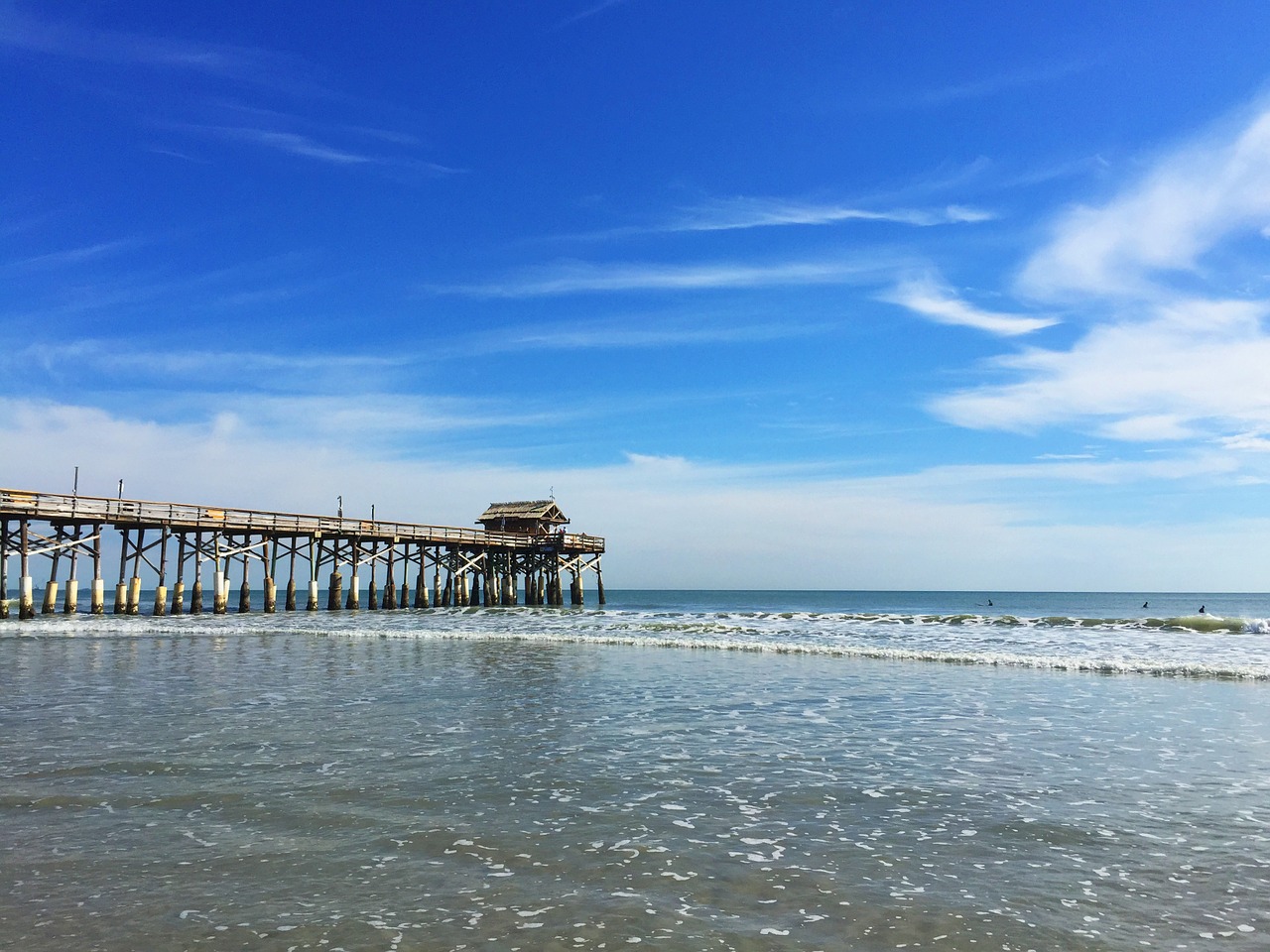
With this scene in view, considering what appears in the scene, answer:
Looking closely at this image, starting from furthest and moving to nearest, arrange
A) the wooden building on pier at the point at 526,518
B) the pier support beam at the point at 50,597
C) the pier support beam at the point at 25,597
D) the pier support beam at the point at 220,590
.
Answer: the wooden building on pier at the point at 526,518
the pier support beam at the point at 220,590
the pier support beam at the point at 50,597
the pier support beam at the point at 25,597

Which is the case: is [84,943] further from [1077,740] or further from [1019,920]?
[1077,740]

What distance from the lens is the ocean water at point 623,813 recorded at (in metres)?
5.48

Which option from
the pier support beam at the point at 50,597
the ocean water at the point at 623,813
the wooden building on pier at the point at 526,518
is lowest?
the ocean water at the point at 623,813

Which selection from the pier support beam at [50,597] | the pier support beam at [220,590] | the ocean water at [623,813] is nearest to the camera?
the ocean water at [623,813]

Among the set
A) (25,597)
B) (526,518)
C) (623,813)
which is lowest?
(623,813)

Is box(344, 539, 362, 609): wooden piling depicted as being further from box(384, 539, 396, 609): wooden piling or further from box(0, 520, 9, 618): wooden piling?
box(0, 520, 9, 618): wooden piling

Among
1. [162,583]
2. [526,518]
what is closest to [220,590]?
[162,583]

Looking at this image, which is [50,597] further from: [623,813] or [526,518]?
[623,813]

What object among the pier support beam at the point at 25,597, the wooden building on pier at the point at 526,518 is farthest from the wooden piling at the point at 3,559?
the wooden building on pier at the point at 526,518

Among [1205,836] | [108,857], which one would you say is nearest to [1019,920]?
[1205,836]

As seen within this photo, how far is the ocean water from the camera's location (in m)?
5.48

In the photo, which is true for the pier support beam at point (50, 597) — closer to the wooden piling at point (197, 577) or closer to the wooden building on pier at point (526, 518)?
the wooden piling at point (197, 577)

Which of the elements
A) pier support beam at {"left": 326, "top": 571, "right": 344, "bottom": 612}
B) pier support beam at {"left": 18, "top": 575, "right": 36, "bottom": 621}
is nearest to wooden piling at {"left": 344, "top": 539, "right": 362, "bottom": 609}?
pier support beam at {"left": 326, "top": 571, "right": 344, "bottom": 612}

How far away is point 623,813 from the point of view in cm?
784
